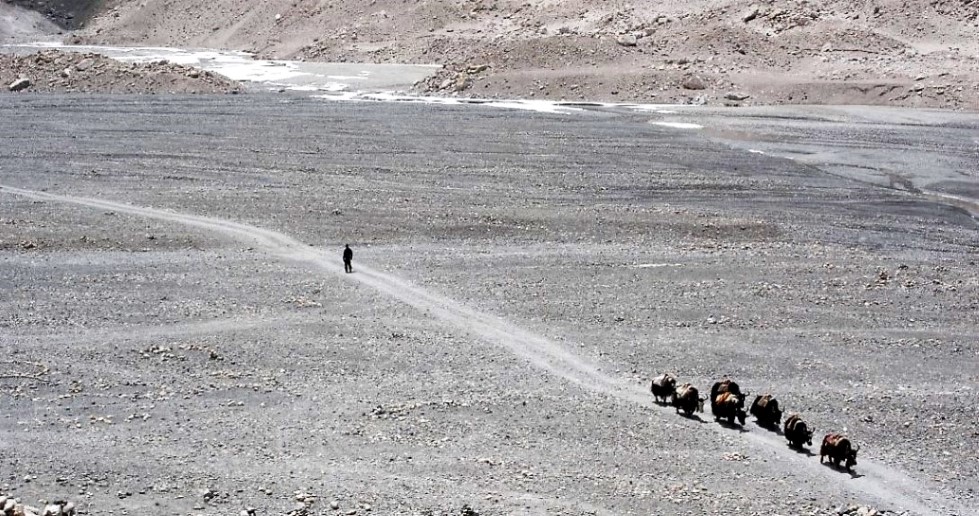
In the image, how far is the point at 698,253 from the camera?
82.4 ft

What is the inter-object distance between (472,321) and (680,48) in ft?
125

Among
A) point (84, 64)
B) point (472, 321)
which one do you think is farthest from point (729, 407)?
point (84, 64)

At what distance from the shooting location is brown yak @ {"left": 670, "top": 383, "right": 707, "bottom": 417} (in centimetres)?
1560

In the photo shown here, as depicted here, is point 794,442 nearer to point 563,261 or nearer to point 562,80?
point 563,261

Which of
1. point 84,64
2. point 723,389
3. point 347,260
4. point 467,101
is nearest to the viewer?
point 723,389

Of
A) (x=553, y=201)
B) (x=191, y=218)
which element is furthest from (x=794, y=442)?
(x=191, y=218)

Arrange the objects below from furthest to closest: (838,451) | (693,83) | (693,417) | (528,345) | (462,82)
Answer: (462,82) < (693,83) < (528,345) < (693,417) < (838,451)

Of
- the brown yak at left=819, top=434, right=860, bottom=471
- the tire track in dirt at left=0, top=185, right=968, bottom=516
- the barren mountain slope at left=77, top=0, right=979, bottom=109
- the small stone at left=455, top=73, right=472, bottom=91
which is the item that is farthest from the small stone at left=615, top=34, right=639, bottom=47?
the brown yak at left=819, top=434, right=860, bottom=471

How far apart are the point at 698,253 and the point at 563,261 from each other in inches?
125

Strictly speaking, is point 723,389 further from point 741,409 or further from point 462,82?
point 462,82

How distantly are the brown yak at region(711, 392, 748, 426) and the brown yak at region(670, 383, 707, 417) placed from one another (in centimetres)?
35

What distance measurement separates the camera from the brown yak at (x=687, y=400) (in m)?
15.6

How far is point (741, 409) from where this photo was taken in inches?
600

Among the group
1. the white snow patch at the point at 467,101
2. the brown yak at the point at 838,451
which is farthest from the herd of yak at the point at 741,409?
the white snow patch at the point at 467,101
